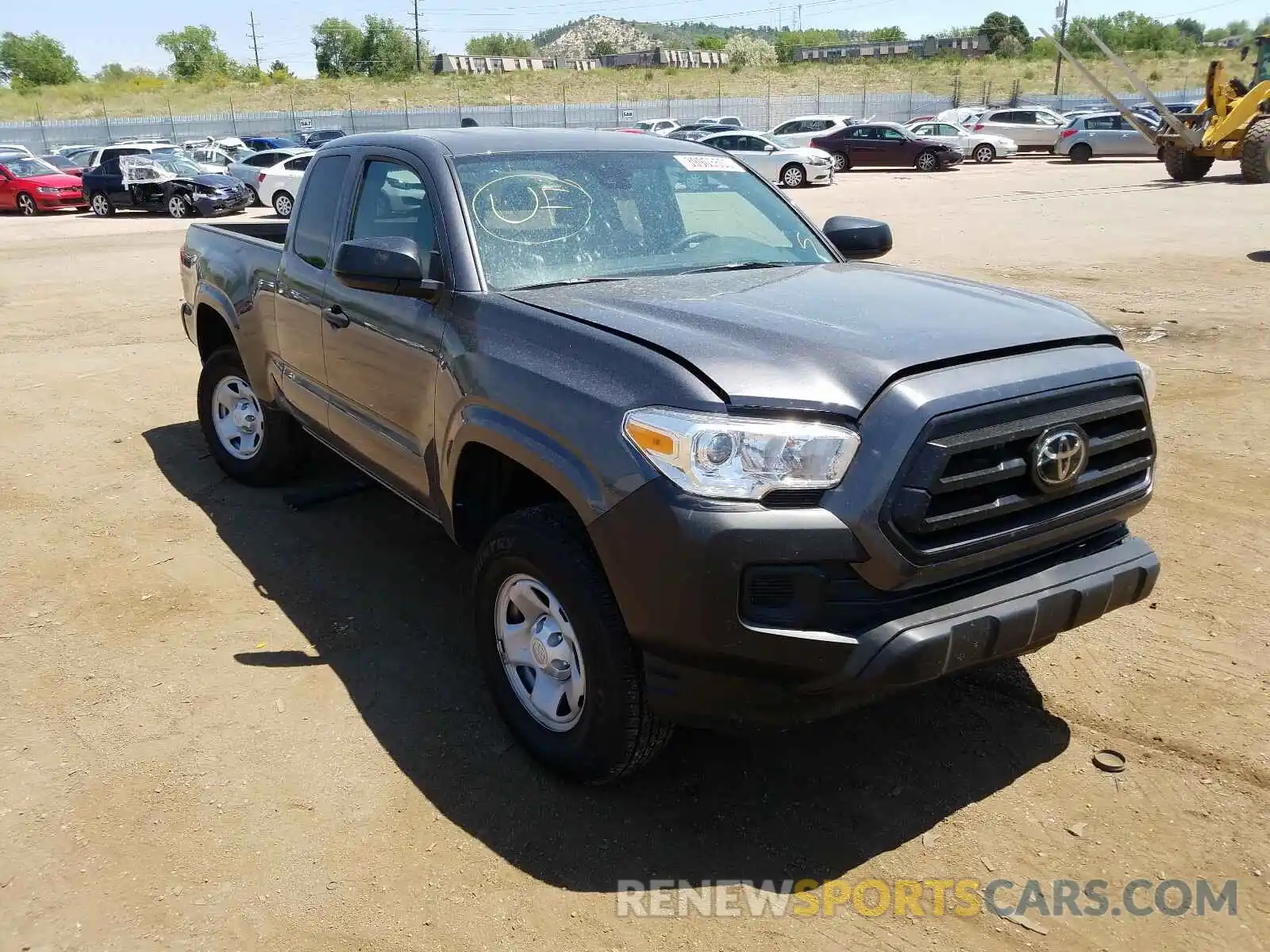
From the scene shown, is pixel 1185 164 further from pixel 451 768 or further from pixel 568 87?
pixel 568 87

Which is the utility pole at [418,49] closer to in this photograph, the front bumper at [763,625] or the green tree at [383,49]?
the green tree at [383,49]

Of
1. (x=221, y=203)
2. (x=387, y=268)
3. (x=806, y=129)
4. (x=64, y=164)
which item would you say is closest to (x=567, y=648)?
(x=387, y=268)

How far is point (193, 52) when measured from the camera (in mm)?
108750

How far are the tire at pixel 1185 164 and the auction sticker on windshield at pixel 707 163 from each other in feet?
76.3

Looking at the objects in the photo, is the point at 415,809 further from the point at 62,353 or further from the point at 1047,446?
the point at 62,353

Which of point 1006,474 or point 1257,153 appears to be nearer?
point 1006,474

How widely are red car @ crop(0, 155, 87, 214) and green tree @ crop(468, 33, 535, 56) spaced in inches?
5065

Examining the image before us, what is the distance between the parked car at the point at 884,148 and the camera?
32219mm

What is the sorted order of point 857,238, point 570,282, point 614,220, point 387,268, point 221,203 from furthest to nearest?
point 221,203 → point 857,238 → point 614,220 → point 570,282 → point 387,268

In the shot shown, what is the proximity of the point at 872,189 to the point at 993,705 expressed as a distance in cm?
2394

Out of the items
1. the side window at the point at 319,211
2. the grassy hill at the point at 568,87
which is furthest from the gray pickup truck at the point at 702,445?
the grassy hill at the point at 568,87

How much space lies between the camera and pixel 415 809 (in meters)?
3.20

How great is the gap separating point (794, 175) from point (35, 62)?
341ft

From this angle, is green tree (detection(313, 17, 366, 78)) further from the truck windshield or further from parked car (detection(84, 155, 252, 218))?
the truck windshield
